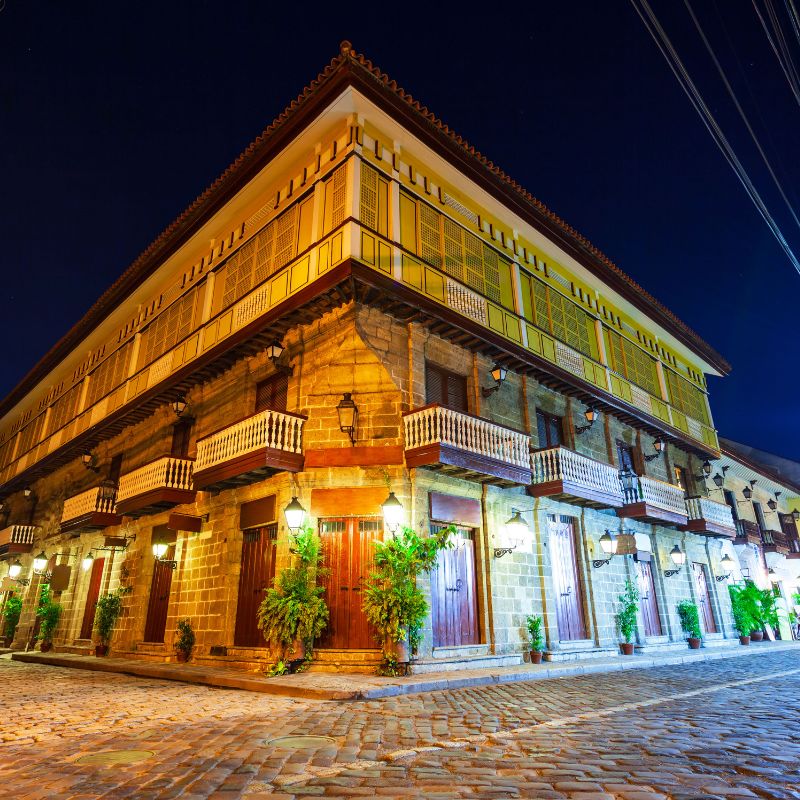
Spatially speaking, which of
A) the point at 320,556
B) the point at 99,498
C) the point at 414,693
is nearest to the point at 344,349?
the point at 320,556

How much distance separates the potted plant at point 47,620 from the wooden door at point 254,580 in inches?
450

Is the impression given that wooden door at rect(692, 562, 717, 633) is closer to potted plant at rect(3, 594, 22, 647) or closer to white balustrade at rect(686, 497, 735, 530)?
white balustrade at rect(686, 497, 735, 530)

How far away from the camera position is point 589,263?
1944cm

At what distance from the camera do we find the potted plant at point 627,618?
1537cm

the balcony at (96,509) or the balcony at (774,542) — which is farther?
the balcony at (774,542)

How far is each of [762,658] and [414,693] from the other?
11.3 m

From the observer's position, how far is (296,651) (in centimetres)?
1067

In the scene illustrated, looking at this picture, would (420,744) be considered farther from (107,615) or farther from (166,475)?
(107,615)

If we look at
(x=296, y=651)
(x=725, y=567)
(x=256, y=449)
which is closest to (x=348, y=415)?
(x=256, y=449)

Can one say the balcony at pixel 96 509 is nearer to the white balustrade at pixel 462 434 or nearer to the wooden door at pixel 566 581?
the white balustrade at pixel 462 434

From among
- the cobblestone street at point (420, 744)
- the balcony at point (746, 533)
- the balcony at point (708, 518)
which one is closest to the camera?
the cobblestone street at point (420, 744)

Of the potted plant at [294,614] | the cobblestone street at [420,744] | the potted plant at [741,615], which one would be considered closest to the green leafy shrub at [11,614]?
the cobblestone street at [420,744]

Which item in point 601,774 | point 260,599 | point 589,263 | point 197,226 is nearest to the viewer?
point 601,774

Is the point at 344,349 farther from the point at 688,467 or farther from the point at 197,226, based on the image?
the point at 688,467
